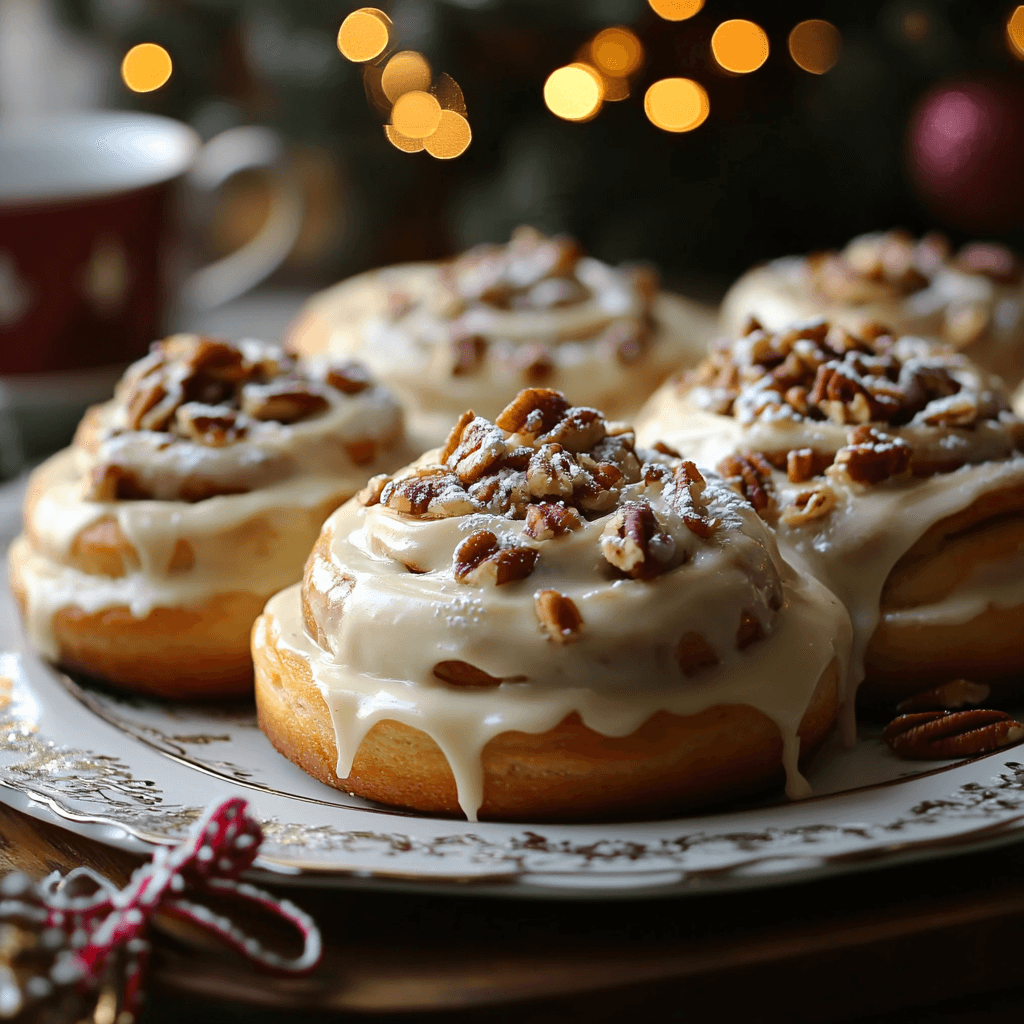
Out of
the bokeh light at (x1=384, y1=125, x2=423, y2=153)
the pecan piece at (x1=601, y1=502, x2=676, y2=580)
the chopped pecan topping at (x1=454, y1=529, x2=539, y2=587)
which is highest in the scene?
the bokeh light at (x1=384, y1=125, x2=423, y2=153)

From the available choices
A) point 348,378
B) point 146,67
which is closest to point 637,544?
point 348,378

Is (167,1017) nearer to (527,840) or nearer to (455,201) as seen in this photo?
(527,840)

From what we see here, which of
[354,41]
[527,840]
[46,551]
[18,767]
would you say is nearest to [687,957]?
[527,840]

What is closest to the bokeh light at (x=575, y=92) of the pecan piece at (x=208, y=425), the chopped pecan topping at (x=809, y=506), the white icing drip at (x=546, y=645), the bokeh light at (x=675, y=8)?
the bokeh light at (x=675, y=8)

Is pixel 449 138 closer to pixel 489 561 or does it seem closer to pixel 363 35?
pixel 363 35

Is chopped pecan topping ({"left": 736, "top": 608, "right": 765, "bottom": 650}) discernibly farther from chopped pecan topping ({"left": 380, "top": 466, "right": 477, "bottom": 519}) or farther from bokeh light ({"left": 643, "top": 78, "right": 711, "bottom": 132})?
bokeh light ({"left": 643, "top": 78, "right": 711, "bottom": 132})

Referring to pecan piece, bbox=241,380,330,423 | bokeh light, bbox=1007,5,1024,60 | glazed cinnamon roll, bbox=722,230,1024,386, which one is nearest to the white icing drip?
pecan piece, bbox=241,380,330,423

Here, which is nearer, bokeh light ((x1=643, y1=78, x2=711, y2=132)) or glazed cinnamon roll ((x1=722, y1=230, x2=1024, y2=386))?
glazed cinnamon roll ((x1=722, y1=230, x2=1024, y2=386))
